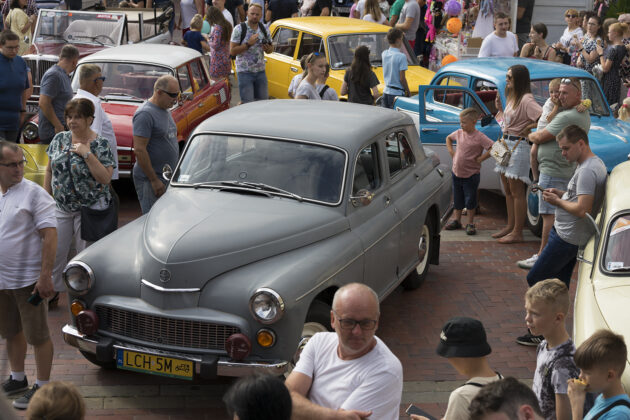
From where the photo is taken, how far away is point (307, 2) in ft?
68.6

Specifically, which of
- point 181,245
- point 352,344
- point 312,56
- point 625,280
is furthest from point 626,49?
point 352,344

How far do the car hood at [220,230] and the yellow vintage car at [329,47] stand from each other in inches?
291

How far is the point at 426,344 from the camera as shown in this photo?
23.7ft

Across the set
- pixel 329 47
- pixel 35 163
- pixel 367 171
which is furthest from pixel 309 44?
pixel 367 171

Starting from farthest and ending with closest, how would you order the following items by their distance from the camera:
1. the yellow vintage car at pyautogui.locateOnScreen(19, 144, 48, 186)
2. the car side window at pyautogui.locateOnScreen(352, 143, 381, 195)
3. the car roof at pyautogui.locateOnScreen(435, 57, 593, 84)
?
1. the car roof at pyautogui.locateOnScreen(435, 57, 593, 84)
2. the yellow vintage car at pyautogui.locateOnScreen(19, 144, 48, 186)
3. the car side window at pyautogui.locateOnScreen(352, 143, 381, 195)

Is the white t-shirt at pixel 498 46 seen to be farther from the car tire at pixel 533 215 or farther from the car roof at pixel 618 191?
the car roof at pixel 618 191

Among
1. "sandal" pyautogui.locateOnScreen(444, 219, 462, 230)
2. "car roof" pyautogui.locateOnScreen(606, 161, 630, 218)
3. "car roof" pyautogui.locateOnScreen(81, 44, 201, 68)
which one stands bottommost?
"sandal" pyautogui.locateOnScreen(444, 219, 462, 230)

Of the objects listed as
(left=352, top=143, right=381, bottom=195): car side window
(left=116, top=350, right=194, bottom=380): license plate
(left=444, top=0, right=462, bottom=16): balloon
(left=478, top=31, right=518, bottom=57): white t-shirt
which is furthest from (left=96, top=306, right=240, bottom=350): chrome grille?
(left=444, top=0, right=462, bottom=16): balloon

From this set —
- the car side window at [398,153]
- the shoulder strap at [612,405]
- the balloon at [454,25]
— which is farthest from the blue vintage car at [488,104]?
the balloon at [454,25]

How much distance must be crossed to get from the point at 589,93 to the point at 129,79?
6059mm

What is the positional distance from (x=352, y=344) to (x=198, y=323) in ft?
6.00

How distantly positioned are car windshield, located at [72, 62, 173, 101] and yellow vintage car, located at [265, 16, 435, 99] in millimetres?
3338

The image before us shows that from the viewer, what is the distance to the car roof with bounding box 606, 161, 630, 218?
6.20 metres

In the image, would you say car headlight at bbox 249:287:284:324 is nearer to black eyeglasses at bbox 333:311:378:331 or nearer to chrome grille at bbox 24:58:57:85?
black eyeglasses at bbox 333:311:378:331
